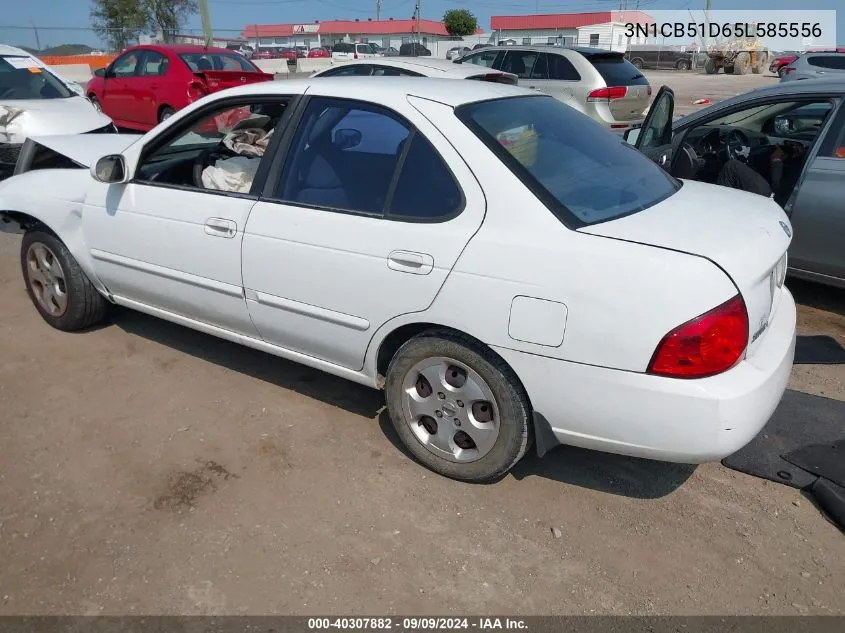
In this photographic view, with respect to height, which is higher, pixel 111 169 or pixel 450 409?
pixel 111 169

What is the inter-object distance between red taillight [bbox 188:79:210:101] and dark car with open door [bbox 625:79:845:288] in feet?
25.0

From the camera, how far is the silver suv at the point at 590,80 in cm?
1017

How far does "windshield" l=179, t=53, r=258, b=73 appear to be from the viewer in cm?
1110

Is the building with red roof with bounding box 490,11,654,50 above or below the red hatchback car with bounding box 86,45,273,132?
above

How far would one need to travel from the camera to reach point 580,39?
204 feet

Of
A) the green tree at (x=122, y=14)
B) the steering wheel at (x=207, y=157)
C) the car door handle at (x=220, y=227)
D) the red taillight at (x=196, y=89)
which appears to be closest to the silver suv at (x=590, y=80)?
the red taillight at (x=196, y=89)

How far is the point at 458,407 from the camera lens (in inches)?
113

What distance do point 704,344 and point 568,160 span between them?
105 centimetres

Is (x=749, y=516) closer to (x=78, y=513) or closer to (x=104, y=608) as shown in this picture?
(x=104, y=608)

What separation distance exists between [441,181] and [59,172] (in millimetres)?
2761

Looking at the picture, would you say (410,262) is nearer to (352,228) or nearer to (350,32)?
(352,228)

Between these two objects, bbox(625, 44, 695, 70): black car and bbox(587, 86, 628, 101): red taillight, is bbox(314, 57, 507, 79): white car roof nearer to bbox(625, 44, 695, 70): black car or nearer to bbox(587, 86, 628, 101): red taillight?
bbox(587, 86, 628, 101): red taillight

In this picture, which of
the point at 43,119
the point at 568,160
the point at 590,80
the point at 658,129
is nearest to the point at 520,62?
the point at 590,80

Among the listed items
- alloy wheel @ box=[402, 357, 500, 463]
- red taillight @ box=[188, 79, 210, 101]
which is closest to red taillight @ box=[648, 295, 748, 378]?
alloy wheel @ box=[402, 357, 500, 463]
